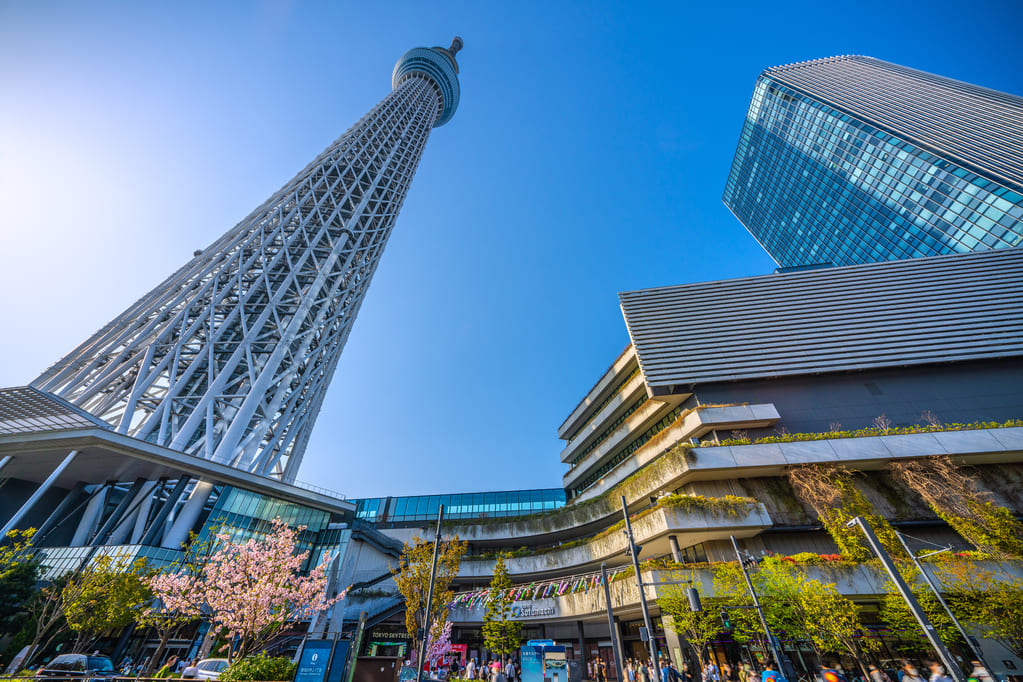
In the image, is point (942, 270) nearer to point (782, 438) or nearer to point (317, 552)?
point (782, 438)

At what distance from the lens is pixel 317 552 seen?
115 ft

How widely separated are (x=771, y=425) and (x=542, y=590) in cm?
2129

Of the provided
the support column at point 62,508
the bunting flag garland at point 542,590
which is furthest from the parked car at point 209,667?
the support column at point 62,508

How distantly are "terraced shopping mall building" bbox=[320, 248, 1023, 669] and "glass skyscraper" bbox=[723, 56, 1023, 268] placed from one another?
125ft

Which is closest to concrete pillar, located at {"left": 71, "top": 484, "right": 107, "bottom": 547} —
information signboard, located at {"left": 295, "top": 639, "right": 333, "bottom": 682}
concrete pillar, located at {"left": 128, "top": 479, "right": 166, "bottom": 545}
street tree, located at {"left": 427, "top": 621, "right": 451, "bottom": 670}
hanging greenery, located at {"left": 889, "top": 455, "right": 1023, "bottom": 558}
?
concrete pillar, located at {"left": 128, "top": 479, "right": 166, "bottom": 545}

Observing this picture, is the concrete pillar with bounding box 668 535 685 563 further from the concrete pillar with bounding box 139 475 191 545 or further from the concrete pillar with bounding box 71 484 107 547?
the concrete pillar with bounding box 71 484 107 547

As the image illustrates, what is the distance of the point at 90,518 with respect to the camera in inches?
1135

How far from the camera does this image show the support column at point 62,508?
28.0m

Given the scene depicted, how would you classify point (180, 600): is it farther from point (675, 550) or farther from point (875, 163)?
point (875, 163)

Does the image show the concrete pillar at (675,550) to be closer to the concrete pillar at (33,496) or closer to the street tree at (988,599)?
the street tree at (988,599)

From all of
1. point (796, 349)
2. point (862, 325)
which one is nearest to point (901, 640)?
point (796, 349)

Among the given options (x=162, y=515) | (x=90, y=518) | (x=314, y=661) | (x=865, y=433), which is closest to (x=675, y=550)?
(x=865, y=433)

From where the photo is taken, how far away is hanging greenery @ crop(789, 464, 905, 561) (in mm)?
22281

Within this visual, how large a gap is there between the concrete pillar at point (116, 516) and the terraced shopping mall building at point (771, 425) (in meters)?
15.9
